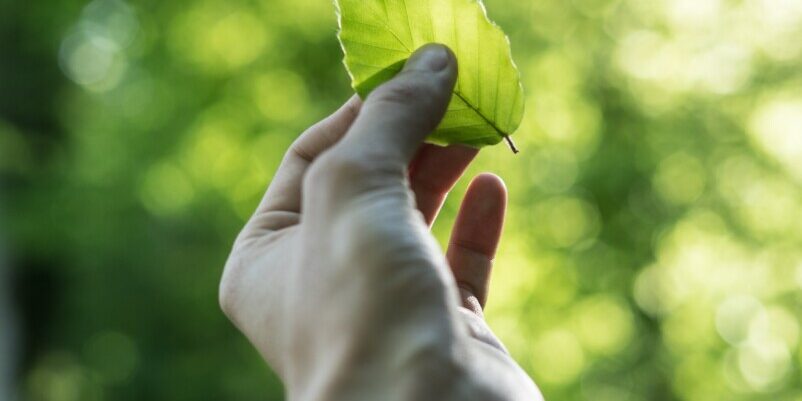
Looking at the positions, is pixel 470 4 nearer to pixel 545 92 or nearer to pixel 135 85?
pixel 545 92

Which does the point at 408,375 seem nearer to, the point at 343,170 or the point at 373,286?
the point at 373,286

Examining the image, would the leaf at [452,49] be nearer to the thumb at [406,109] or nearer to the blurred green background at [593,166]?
the thumb at [406,109]

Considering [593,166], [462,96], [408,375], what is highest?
[462,96]

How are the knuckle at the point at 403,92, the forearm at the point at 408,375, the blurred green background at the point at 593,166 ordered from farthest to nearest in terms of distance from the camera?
Result: 1. the blurred green background at the point at 593,166
2. the knuckle at the point at 403,92
3. the forearm at the point at 408,375

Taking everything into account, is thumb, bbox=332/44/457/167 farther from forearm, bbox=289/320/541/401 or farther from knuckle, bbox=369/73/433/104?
forearm, bbox=289/320/541/401

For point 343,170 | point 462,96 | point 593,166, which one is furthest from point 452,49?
point 593,166

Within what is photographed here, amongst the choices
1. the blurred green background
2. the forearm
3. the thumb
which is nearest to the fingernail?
the thumb

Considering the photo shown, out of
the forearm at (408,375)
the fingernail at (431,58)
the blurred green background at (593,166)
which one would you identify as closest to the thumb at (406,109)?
the fingernail at (431,58)

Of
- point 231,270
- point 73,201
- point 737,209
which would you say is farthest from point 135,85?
point 231,270
